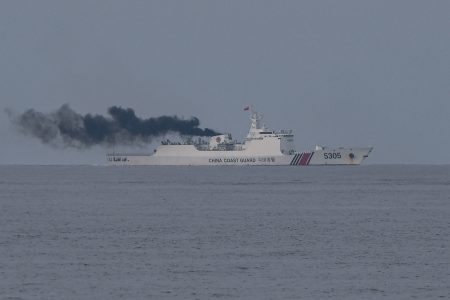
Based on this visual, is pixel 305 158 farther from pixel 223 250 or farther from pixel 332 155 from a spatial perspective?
pixel 223 250

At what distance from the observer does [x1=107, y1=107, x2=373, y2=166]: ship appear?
18100 centimetres

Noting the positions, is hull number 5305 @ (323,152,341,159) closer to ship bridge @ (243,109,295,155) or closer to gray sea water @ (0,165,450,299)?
ship bridge @ (243,109,295,155)

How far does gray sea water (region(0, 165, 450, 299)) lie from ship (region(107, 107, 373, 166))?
103409 mm

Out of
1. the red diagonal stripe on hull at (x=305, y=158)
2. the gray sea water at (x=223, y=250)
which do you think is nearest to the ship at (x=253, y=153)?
the red diagonal stripe on hull at (x=305, y=158)

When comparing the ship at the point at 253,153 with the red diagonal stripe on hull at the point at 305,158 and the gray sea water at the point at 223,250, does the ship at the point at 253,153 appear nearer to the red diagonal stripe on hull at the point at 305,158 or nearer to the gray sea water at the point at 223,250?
the red diagonal stripe on hull at the point at 305,158

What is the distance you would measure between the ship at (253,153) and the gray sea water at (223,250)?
103 meters

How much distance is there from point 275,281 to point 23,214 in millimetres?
30490

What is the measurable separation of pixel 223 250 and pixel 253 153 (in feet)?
457

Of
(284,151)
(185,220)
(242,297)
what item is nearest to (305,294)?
(242,297)

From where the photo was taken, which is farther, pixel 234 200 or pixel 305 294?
pixel 234 200

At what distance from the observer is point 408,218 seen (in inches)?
2435

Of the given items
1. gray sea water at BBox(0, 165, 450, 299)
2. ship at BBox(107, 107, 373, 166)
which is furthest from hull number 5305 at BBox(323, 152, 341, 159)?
gray sea water at BBox(0, 165, 450, 299)

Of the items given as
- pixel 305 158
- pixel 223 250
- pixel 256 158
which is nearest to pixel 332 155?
pixel 305 158

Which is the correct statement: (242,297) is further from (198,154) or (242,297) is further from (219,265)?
(198,154)
